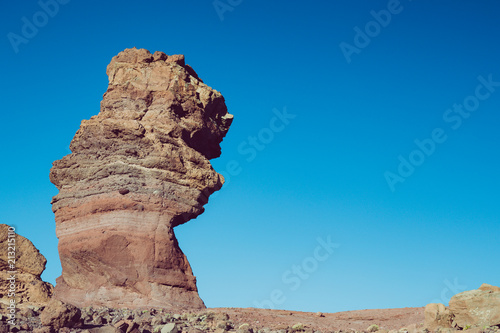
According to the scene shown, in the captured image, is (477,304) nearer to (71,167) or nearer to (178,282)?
(178,282)

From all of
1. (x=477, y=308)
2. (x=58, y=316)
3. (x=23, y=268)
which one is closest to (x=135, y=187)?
(x=23, y=268)

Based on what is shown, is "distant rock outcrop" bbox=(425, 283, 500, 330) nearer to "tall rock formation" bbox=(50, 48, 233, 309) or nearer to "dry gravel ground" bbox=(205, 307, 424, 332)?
"dry gravel ground" bbox=(205, 307, 424, 332)

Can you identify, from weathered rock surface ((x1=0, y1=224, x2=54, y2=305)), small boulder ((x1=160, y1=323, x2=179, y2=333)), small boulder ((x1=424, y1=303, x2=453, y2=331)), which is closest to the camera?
small boulder ((x1=160, y1=323, x2=179, y2=333))

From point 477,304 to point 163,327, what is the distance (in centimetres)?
1056

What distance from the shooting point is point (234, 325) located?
1919 cm

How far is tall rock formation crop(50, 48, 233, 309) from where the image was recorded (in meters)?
25.2

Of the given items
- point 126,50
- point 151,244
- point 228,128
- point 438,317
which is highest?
point 126,50

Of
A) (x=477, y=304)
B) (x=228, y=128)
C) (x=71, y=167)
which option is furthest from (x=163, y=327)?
(x=228, y=128)

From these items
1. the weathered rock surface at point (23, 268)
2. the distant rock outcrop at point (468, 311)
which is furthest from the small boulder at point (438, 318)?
the weathered rock surface at point (23, 268)

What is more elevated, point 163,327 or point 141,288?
point 141,288

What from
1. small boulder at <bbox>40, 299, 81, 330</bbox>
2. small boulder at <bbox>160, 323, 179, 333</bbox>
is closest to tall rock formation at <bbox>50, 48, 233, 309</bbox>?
small boulder at <bbox>160, 323, 179, 333</bbox>

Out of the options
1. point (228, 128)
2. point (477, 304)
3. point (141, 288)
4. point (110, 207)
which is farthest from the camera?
point (228, 128)

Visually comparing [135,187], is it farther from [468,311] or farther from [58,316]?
[468,311]

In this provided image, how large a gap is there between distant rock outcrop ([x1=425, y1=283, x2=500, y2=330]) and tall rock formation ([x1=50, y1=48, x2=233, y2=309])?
428 inches
